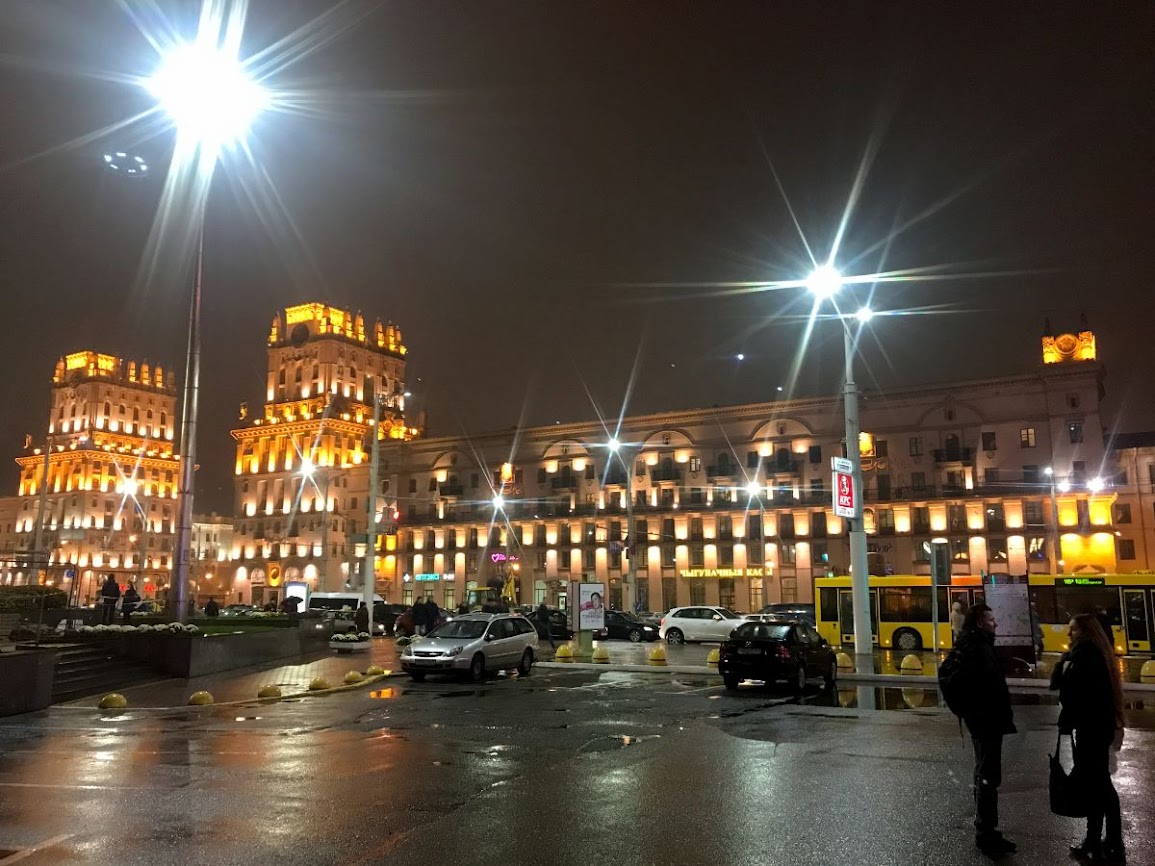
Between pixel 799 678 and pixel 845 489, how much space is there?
7.42 metres

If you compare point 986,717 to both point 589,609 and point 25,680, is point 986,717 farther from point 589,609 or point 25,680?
point 589,609

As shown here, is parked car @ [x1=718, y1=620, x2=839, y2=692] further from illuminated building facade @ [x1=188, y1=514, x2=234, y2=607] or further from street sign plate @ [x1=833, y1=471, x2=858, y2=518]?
illuminated building facade @ [x1=188, y1=514, x2=234, y2=607]

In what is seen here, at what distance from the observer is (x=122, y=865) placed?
21.9ft

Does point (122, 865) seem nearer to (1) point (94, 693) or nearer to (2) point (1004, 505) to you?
(1) point (94, 693)

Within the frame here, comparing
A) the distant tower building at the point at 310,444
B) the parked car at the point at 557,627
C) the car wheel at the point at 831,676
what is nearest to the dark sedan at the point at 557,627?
the parked car at the point at 557,627

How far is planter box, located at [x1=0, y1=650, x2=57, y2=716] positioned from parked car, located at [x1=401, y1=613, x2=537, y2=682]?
767cm

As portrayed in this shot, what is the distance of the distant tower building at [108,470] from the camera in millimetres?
138875

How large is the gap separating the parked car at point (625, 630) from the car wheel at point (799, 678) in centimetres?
2285

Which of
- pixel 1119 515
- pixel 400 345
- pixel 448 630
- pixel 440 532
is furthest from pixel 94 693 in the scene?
pixel 400 345

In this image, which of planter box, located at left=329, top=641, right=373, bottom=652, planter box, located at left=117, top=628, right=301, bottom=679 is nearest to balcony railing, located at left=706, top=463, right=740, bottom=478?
planter box, located at left=329, top=641, right=373, bottom=652

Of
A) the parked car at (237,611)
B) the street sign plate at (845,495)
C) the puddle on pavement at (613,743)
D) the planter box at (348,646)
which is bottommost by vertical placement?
the planter box at (348,646)

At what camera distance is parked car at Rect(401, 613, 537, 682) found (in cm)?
2145

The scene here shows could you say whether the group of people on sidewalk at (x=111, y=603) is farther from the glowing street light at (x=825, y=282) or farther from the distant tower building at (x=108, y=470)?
the distant tower building at (x=108, y=470)

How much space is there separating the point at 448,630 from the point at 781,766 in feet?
43.9
